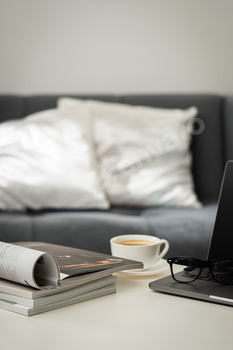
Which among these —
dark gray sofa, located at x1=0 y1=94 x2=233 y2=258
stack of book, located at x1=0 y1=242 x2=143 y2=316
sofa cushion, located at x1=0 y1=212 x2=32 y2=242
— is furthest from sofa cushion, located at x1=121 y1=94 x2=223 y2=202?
stack of book, located at x1=0 y1=242 x2=143 y2=316

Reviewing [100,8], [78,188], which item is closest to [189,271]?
[78,188]

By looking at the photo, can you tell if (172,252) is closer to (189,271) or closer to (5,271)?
(189,271)

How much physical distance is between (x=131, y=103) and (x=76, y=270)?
1.99m

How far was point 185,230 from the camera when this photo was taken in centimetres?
211

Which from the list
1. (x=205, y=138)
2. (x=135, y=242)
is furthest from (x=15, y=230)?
(x=205, y=138)

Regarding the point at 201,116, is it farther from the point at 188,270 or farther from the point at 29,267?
the point at 29,267

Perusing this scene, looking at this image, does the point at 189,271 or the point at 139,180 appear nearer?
the point at 189,271

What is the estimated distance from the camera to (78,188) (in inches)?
92.4

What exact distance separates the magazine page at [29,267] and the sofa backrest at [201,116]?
187 cm

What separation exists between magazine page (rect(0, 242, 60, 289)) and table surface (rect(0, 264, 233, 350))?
0.06 meters

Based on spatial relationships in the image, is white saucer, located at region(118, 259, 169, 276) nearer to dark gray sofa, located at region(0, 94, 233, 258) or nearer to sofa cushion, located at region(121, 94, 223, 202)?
dark gray sofa, located at region(0, 94, 233, 258)

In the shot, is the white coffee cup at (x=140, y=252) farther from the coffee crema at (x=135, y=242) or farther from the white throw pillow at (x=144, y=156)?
the white throw pillow at (x=144, y=156)

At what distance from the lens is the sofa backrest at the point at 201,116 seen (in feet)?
8.99

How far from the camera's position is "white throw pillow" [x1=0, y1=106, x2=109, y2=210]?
2.32 meters
